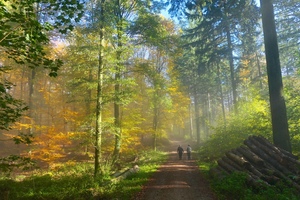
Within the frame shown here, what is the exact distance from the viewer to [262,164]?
9.73m

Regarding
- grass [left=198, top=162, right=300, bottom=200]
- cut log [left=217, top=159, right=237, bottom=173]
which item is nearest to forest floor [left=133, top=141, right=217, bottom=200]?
grass [left=198, top=162, right=300, bottom=200]

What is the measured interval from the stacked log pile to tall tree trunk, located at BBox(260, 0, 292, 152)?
742mm

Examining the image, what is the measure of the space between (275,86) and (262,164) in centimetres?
429

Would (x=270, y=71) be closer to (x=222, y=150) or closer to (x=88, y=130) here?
(x=222, y=150)

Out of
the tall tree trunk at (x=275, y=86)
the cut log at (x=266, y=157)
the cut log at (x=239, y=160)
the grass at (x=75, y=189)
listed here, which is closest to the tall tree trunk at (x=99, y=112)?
the grass at (x=75, y=189)

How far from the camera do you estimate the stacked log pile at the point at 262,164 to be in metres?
8.67

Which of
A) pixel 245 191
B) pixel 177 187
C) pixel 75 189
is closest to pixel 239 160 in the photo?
pixel 245 191

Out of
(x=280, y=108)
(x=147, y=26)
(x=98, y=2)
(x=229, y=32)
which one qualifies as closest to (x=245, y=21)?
(x=229, y=32)

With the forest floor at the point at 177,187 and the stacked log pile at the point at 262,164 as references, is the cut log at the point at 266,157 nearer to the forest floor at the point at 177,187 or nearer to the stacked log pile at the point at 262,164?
the stacked log pile at the point at 262,164

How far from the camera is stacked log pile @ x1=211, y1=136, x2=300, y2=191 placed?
341 inches

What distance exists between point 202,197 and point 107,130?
23.0ft

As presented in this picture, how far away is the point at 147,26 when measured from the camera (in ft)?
58.0

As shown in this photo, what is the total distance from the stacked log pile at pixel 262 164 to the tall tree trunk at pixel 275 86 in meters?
0.74

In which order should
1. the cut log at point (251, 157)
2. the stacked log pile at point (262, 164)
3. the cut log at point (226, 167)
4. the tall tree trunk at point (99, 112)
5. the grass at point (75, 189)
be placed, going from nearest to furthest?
the stacked log pile at point (262, 164) < the grass at point (75, 189) < the cut log at point (251, 157) < the cut log at point (226, 167) < the tall tree trunk at point (99, 112)
